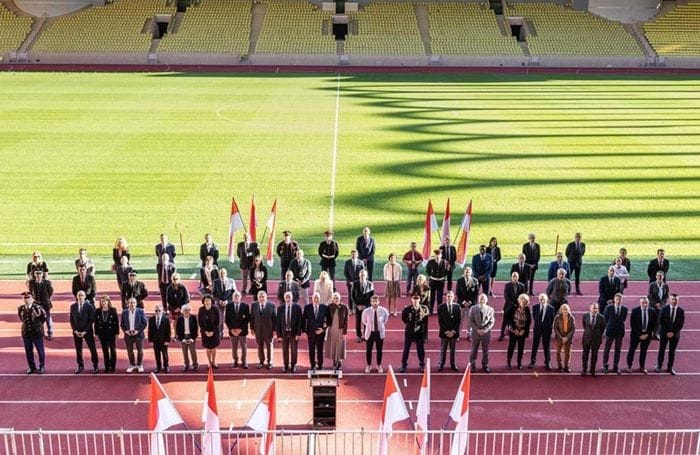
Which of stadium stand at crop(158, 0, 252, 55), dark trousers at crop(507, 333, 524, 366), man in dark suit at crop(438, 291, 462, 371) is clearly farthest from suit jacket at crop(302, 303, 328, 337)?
stadium stand at crop(158, 0, 252, 55)

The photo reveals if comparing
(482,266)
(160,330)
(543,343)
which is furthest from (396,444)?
(482,266)

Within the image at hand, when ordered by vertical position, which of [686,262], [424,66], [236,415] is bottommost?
[236,415]

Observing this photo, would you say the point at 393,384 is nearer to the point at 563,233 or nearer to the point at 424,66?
the point at 563,233

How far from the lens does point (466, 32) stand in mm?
65188

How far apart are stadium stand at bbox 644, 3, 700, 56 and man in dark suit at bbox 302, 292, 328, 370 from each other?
55.6 m

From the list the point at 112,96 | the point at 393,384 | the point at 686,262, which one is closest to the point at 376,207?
the point at 686,262

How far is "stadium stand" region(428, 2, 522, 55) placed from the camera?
62.9m

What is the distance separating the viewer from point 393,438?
11617 millimetres

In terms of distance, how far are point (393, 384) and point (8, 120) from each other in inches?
A: 1287

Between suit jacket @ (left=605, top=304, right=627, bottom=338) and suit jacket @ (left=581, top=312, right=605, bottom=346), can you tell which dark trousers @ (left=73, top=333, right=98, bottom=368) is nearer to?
suit jacket @ (left=581, top=312, right=605, bottom=346)

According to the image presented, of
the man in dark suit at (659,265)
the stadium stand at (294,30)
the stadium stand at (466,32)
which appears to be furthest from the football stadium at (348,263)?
the stadium stand at (294,30)

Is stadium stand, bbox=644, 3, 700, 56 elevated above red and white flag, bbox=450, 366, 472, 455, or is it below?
above

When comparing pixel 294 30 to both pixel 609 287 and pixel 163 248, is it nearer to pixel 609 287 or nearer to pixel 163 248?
pixel 163 248

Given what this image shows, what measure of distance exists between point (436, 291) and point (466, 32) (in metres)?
51.8
